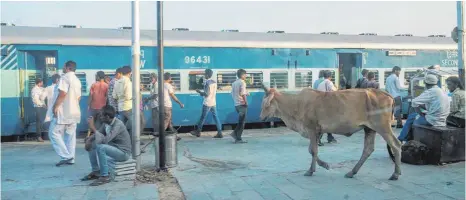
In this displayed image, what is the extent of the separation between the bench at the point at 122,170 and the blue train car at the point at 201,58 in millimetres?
5171

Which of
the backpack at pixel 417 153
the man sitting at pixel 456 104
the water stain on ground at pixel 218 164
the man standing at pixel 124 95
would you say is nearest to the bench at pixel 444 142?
the backpack at pixel 417 153

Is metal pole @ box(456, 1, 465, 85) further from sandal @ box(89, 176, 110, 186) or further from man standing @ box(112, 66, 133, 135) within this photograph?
sandal @ box(89, 176, 110, 186)

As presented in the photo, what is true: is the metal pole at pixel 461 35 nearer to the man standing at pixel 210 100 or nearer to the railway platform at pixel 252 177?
the railway platform at pixel 252 177

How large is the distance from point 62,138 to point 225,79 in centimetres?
552

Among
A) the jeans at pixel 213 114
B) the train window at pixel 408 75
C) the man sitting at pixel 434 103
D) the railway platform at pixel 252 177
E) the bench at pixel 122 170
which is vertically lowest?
the railway platform at pixel 252 177

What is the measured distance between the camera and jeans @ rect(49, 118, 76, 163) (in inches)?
309

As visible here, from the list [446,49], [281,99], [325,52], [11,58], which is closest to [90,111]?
[11,58]

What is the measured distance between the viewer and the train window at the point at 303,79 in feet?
43.3

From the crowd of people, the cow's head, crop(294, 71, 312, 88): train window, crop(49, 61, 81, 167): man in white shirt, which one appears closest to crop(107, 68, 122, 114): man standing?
the crowd of people

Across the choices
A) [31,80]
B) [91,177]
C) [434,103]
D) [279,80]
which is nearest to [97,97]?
[31,80]

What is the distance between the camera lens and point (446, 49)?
1512 cm

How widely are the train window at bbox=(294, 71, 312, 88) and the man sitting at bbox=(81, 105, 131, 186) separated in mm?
7540

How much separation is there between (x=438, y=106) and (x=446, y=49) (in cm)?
890

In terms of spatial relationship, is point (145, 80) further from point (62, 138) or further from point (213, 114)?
point (62, 138)
